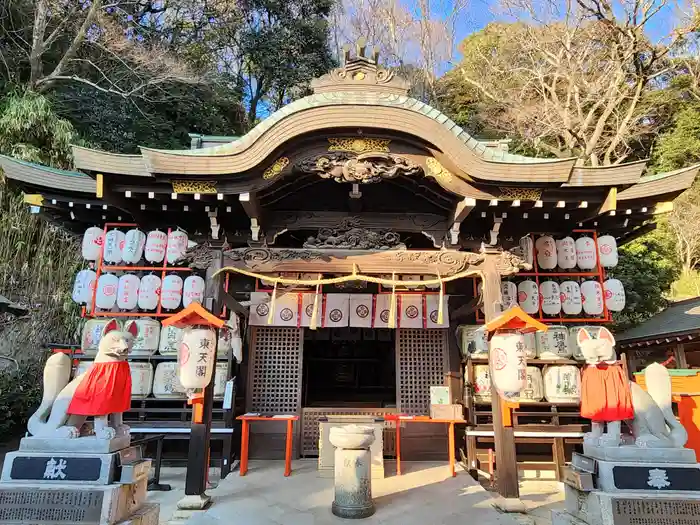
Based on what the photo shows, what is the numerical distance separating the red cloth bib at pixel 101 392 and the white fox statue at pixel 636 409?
5.14m

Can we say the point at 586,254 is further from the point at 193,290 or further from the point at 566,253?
the point at 193,290

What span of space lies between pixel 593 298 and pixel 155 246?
8202mm

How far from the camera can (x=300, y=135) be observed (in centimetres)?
614

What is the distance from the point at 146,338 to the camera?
25.8 ft

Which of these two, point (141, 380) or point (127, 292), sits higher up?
point (127, 292)

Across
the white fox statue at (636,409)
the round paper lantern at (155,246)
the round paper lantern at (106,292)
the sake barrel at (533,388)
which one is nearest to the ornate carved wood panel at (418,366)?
the sake barrel at (533,388)

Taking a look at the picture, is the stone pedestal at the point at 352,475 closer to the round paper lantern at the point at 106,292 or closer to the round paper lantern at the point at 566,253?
the round paper lantern at the point at 106,292

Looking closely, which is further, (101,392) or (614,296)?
(614,296)

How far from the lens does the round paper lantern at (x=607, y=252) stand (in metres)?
8.26

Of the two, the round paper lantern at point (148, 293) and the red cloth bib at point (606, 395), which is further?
the round paper lantern at point (148, 293)

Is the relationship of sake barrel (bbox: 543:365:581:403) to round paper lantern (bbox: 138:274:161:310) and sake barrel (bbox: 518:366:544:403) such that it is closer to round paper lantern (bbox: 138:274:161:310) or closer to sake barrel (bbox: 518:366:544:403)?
sake barrel (bbox: 518:366:544:403)

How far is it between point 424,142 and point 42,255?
1158 centimetres

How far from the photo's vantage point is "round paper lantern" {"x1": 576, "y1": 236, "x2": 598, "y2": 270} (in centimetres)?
818

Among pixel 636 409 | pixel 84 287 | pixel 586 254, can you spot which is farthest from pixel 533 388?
pixel 84 287
